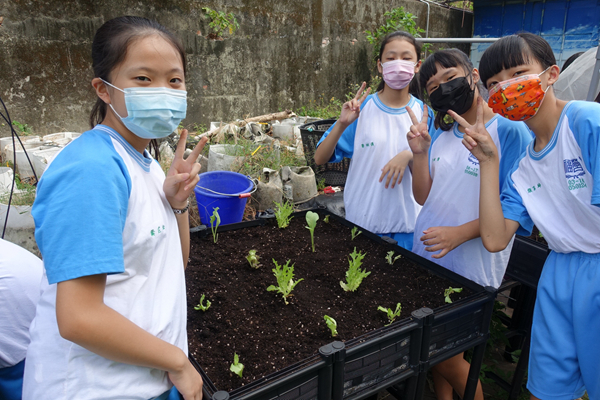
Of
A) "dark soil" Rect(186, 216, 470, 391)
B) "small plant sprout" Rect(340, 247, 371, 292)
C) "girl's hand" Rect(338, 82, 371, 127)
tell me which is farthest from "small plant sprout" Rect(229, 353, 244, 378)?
Answer: "girl's hand" Rect(338, 82, 371, 127)

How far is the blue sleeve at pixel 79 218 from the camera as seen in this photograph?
0.80 m

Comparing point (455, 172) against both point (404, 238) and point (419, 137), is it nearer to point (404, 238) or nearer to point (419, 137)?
point (419, 137)

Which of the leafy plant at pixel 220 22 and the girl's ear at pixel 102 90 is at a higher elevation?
the leafy plant at pixel 220 22

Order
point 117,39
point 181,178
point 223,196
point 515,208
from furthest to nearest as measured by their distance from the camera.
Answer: point 223,196
point 515,208
point 181,178
point 117,39

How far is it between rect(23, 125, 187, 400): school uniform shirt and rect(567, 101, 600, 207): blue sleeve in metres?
1.37

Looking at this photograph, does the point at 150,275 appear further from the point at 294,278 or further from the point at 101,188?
the point at 294,278

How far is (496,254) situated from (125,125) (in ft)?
5.70

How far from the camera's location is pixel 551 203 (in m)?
1.50

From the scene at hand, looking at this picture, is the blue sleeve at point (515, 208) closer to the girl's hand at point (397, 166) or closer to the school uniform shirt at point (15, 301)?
the girl's hand at point (397, 166)

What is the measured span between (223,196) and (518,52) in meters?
Answer: 2.37

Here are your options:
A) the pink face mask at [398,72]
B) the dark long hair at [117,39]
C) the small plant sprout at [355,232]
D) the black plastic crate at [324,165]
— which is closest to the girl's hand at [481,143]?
the pink face mask at [398,72]

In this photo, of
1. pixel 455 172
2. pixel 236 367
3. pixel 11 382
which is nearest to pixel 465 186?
pixel 455 172

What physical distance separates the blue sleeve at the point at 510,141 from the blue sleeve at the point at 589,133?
308 mm

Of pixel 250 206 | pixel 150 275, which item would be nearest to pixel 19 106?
pixel 250 206
